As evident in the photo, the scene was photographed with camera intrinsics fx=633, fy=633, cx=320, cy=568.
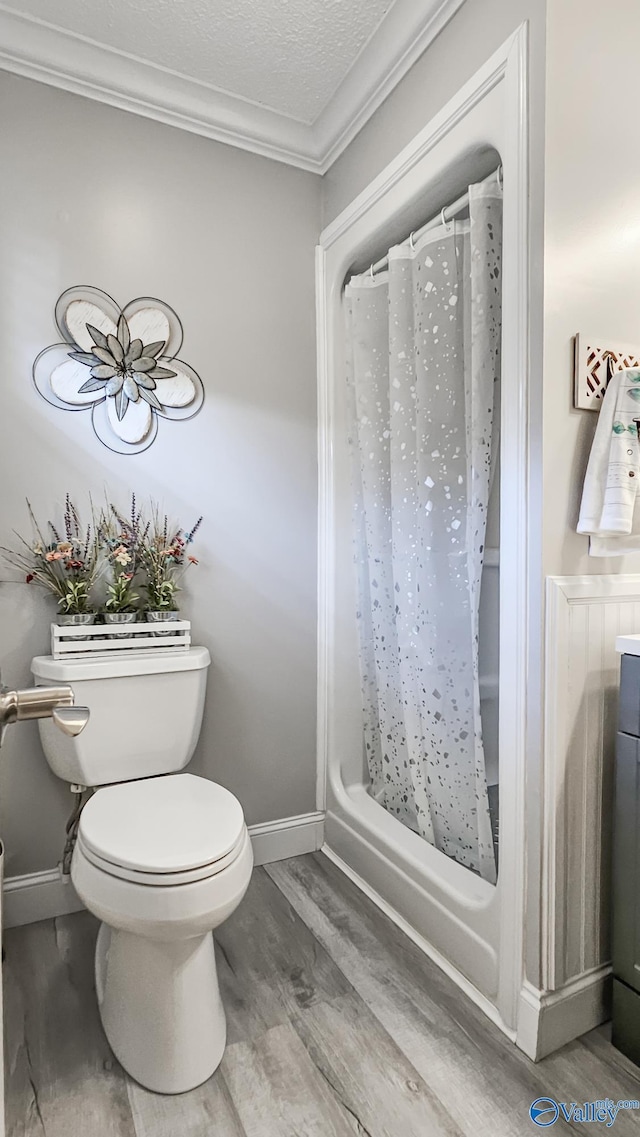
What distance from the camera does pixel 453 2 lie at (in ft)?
4.99

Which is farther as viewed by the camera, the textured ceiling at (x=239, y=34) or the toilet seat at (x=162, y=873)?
the textured ceiling at (x=239, y=34)

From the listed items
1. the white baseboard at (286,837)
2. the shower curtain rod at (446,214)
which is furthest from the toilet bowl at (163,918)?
the shower curtain rod at (446,214)

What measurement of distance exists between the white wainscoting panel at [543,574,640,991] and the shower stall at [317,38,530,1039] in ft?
0.22

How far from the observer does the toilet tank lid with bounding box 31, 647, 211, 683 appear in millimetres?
1654

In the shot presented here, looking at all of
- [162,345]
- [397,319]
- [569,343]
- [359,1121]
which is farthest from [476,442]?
[359,1121]

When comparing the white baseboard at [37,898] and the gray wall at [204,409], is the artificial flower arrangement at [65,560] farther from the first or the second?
the white baseboard at [37,898]

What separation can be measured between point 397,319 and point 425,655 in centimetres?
97

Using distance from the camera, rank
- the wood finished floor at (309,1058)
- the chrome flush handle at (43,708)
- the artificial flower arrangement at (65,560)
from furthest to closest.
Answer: the artificial flower arrangement at (65,560) → the wood finished floor at (309,1058) → the chrome flush handle at (43,708)

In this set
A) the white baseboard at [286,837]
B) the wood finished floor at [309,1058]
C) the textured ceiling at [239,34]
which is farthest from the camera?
the white baseboard at [286,837]

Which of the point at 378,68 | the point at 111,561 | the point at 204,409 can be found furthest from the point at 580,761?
the point at 378,68

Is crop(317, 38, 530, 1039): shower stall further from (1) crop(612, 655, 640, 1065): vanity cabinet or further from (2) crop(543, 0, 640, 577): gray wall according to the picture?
(1) crop(612, 655, 640, 1065): vanity cabinet

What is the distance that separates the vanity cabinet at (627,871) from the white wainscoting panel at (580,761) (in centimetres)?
5

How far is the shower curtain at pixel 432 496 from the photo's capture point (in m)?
1.56

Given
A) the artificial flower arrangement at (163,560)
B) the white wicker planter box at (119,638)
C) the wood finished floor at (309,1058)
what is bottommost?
the wood finished floor at (309,1058)
